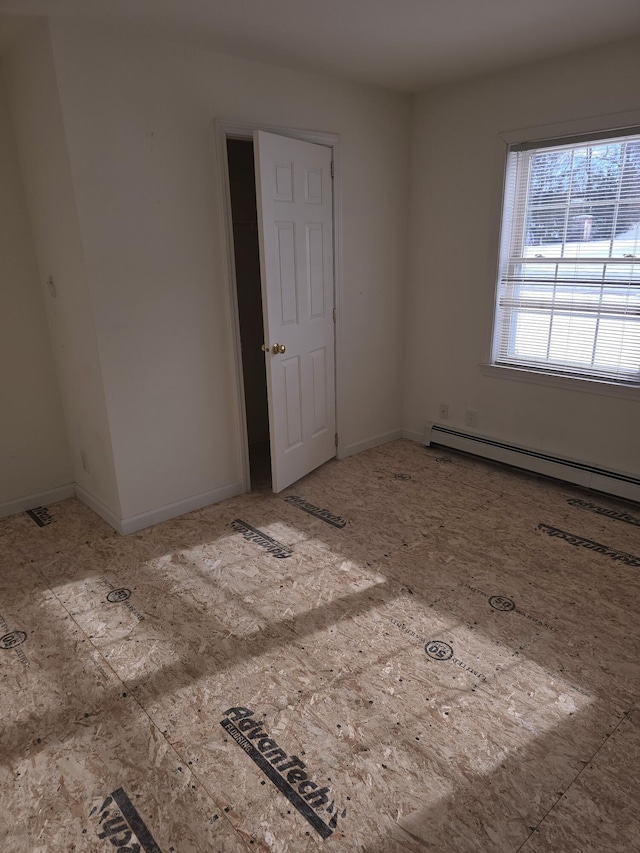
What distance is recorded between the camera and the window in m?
3.28

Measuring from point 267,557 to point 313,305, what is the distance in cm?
174

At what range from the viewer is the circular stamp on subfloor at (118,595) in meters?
2.69

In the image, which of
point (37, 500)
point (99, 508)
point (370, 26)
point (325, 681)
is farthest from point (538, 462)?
point (37, 500)

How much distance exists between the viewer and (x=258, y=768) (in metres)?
1.81

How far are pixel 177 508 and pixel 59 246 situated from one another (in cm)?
164

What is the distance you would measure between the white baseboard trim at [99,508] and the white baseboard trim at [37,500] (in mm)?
63

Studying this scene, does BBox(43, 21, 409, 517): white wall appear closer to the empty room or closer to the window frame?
the empty room

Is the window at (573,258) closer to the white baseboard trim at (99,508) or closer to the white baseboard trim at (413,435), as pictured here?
the white baseboard trim at (413,435)

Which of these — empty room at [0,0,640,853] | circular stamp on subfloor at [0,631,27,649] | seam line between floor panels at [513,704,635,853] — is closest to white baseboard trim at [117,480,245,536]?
empty room at [0,0,640,853]

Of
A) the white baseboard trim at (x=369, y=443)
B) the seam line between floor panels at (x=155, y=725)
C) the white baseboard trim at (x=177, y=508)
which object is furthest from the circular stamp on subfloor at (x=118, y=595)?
the white baseboard trim at (x=369, y=443)

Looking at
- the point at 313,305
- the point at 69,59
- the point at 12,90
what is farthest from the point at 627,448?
the point at 12,90

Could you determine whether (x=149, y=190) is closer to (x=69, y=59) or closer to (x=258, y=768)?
(x=69, y=59)

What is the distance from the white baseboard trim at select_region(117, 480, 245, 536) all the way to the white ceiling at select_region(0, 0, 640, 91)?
2.53 metres

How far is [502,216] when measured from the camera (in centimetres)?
380
